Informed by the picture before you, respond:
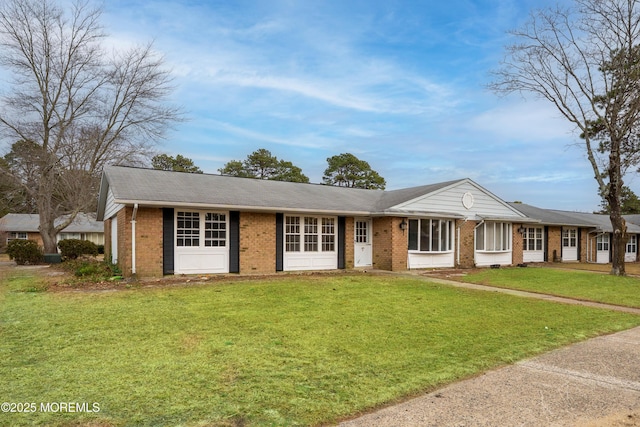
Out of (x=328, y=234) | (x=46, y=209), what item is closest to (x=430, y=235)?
(x=328, y=234)

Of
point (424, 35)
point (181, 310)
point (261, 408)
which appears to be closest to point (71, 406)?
point (261, 408)

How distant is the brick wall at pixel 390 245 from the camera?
54.7 ft

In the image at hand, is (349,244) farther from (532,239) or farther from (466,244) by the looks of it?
(532,239)

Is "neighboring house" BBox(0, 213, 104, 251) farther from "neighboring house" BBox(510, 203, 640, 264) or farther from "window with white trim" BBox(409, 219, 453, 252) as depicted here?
"neighboring house" BBox(510, 203, 640, 264)

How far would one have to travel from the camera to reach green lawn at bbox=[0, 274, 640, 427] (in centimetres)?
355

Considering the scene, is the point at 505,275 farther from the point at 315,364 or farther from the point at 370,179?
the point at 370,179

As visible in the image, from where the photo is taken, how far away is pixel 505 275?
15.9 metres

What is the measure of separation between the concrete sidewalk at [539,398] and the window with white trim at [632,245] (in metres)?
32.7

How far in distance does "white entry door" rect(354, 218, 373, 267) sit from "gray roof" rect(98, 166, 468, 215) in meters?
0.76

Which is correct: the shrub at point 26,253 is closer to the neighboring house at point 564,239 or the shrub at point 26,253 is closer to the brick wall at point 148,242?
the brick wall at point 148,242

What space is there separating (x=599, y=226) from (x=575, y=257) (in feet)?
9.12

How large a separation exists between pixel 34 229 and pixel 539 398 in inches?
1909

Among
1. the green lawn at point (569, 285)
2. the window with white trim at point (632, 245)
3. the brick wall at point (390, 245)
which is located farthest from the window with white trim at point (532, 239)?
the window with white trim at point (632, 245)

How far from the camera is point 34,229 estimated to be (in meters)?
41.1
